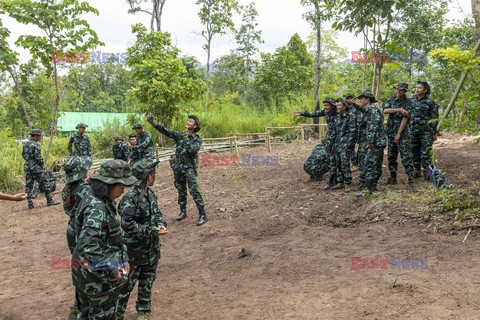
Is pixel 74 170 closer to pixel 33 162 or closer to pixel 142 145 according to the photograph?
pixel 142 145

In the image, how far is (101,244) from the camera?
2814 mm

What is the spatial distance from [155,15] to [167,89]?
10288mm

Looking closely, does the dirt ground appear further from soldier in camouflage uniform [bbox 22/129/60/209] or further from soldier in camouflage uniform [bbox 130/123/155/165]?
soldier in camouflage uniform [bbox 130/123/155/165]

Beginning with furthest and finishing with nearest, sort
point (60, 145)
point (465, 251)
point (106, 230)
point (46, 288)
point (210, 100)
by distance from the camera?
point (210, 100) < point (60, 145) < point (46, 288) < point (465, 251) < point (106, 230)

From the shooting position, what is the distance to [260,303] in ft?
12.9

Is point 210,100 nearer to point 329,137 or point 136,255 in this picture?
point 329,137

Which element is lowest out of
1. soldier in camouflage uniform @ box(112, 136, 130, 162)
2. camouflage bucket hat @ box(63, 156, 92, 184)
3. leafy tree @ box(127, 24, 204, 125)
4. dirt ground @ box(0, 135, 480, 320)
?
dirt ground @ box(0, 135, 480, 320)

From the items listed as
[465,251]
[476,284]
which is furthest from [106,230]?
[465,251]

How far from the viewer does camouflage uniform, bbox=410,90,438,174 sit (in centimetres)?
704

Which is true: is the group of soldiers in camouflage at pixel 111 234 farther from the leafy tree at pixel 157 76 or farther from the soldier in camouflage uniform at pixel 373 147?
the leafy tree at pixel 157 76

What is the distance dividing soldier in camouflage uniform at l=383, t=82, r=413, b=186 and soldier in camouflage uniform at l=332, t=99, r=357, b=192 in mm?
654

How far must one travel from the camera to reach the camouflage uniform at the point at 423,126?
704cm

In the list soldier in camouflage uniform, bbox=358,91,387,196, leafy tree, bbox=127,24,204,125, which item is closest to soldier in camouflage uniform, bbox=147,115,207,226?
soldier in camouflage uniform, bbox=358,91,387,196

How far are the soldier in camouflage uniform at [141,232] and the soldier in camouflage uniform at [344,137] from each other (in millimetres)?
4549
